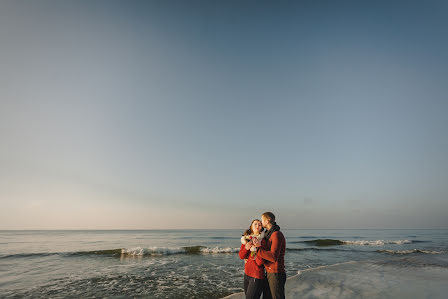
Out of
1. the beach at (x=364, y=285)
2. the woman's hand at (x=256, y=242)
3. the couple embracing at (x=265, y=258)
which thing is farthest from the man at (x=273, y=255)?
the beach at (x=364, y=285)

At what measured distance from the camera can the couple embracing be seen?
12.1 feet

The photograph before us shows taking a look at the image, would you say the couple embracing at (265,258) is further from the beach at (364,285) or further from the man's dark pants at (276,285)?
the beach at (364,285)

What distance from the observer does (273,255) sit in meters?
3.61

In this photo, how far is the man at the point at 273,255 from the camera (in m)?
3.64

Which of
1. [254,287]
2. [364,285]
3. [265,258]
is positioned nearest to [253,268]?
[254,287]

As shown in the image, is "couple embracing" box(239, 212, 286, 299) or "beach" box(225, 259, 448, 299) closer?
"couple embracing" box(239, 212, 286, 299)

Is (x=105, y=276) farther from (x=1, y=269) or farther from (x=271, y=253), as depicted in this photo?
(x=271, y=253)

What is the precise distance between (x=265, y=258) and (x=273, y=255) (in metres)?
0.14

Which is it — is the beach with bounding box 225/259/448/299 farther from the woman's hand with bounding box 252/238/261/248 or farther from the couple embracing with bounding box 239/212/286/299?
the woman's hand with bounding box 252/238/261/248

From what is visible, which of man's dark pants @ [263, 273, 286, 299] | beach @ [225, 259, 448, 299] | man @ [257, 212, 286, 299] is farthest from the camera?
beach @ [225, 259, 448, 299]

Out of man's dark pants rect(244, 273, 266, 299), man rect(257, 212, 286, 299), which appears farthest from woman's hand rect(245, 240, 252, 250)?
man's dark pants rect(244, 273, 266, 299)

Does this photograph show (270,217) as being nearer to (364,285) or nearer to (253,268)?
(253,268)

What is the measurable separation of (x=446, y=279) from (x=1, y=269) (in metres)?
22.4

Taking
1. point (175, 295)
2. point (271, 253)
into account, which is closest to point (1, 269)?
point (175, 295)
